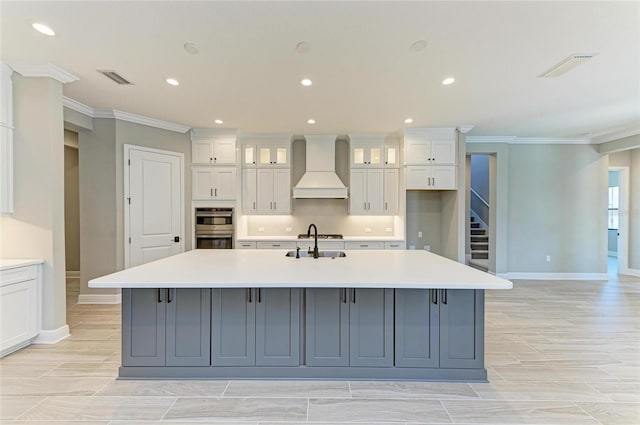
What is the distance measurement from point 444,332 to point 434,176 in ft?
11.2

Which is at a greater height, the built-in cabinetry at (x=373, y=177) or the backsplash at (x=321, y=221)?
the built-in cabinetry at (x=373, y=177)

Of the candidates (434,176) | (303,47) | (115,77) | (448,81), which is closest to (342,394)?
(303,47)

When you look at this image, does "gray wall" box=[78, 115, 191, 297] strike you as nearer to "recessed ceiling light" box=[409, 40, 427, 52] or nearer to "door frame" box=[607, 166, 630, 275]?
"recessed ceiling light" box=[409, 40, 427, 52]

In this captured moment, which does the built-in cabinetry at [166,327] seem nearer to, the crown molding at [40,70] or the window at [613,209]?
the crown molding at [40,70]

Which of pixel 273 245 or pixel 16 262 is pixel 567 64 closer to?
pixel 273 245

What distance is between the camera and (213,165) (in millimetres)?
5418

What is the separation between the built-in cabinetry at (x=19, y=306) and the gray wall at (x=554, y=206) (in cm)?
732

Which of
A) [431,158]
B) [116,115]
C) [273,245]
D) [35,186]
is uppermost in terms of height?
[116,115]

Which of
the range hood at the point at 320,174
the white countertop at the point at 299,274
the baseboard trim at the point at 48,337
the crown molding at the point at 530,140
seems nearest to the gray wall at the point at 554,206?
the crown molding at the point at 530,140

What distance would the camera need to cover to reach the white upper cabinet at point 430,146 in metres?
5.33

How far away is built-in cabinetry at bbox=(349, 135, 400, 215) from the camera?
5.69 meters

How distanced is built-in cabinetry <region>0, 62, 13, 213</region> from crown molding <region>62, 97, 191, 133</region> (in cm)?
99

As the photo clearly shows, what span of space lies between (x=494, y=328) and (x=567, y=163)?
14.7 ft

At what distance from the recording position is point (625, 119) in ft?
15.7
